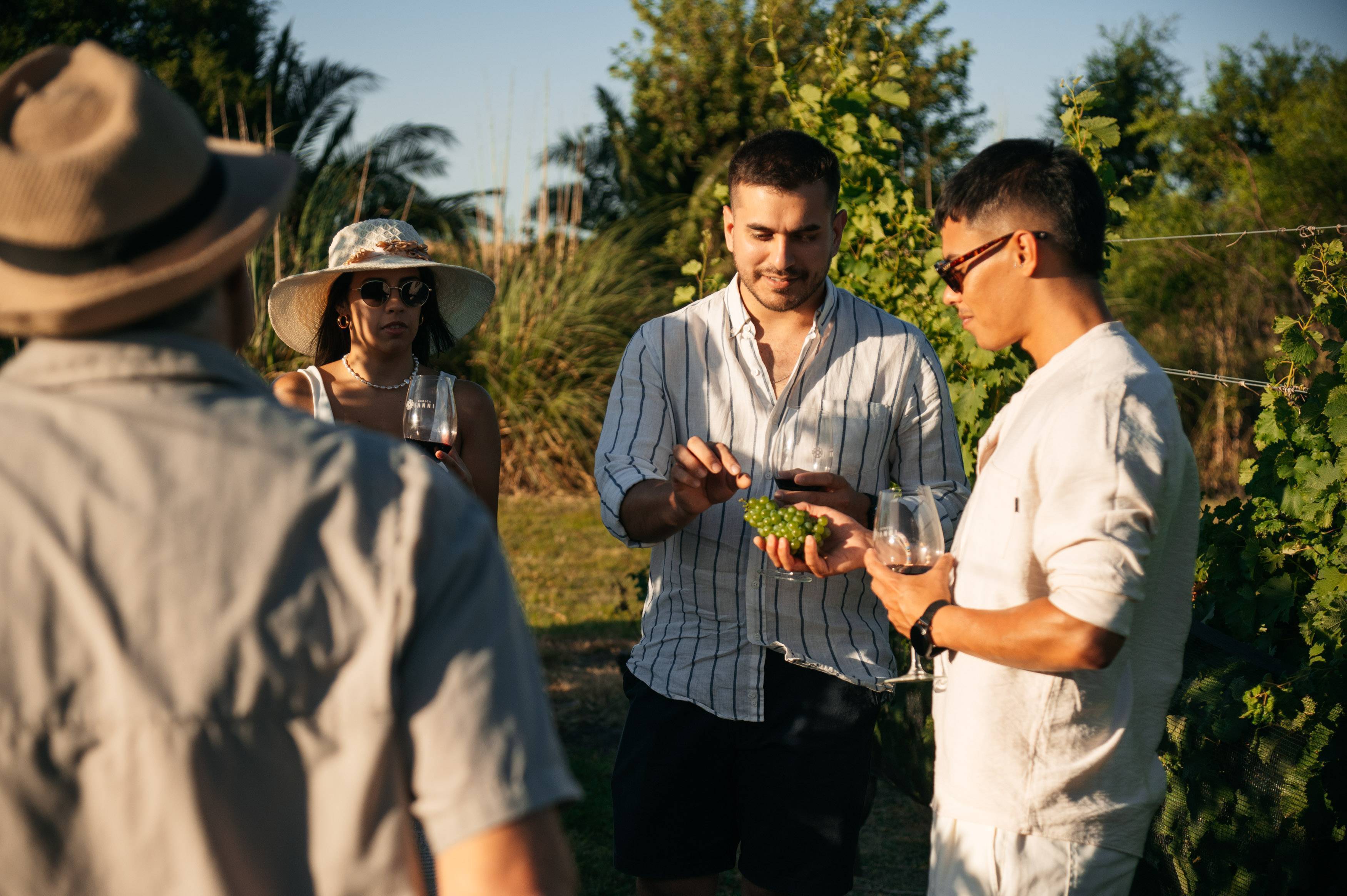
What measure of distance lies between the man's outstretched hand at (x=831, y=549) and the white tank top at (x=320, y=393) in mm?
1190

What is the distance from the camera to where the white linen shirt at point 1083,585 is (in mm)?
1850

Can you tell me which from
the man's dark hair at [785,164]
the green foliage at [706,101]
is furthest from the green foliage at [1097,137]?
the green foliage at [706,101]

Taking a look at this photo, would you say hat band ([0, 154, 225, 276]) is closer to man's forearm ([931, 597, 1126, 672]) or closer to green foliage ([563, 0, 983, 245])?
man's forearm ([931, 597, 1126, 672])

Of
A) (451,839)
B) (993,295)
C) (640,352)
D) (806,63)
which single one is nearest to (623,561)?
(640,352)

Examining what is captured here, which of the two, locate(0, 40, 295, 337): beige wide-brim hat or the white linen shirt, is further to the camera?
the white linen shirt

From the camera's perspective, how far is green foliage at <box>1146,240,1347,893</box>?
2639 mm

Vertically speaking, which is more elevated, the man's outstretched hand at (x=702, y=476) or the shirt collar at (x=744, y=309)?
the shirt collar at (x=744, y=309)

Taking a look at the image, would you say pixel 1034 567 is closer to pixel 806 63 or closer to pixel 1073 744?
pixel 1073 744

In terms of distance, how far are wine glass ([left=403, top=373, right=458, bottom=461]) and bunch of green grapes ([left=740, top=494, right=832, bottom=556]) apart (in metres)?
0.96

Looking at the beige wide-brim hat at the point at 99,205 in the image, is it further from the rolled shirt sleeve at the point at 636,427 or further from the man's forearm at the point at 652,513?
the rolled shirt sleeve at the point at 636,427

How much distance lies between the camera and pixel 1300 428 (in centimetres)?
320

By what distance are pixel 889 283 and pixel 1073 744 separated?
10.8 feet

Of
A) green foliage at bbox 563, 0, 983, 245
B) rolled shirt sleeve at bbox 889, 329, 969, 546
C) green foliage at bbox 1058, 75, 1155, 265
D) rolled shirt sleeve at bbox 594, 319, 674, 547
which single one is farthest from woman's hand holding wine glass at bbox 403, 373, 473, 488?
green foliage at bbox 563, 0, 983, 245

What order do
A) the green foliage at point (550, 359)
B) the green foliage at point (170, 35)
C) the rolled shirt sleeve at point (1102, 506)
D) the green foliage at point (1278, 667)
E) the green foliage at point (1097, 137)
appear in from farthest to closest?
1. the green foliage at point (170, 35)
2. the green foliage at point (550, 359)
3. the green foliage at point (1097, 137)
4. the green foliage at point (1278, 667)
5. the rolled shirt sleeve at point (1102, 506)
